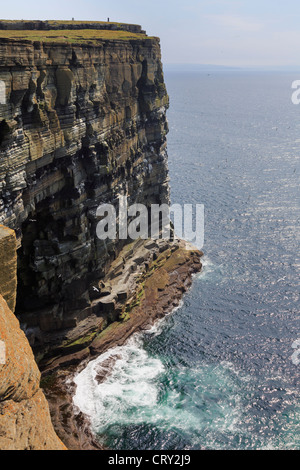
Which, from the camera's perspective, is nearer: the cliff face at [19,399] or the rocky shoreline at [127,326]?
the cliff face at [19,399]

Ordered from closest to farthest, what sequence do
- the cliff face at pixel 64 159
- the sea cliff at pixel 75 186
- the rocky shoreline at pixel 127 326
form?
the cliff face at pixel 64 159 < the sea cliff at pixel 75 186 < the rocky shoreline at pixel 127 326

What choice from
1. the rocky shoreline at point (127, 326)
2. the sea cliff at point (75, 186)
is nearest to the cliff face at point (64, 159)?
the sea cliff at point (75, 186)

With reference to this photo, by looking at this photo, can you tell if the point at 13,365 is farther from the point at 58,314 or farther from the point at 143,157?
the point at 143,157

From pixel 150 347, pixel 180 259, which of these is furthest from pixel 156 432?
pixel 180 259

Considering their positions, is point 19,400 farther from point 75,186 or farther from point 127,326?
point 127,326

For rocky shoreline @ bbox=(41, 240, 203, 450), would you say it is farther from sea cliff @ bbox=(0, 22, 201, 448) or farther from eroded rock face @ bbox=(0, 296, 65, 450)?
eroded rock face @ bbox=(0, 296, 65, 450)

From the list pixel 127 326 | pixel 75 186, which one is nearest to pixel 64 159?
pixel 75 186

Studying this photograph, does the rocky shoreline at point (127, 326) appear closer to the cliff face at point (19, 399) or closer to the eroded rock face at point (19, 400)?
the eroded rock face at point (19, 400)
